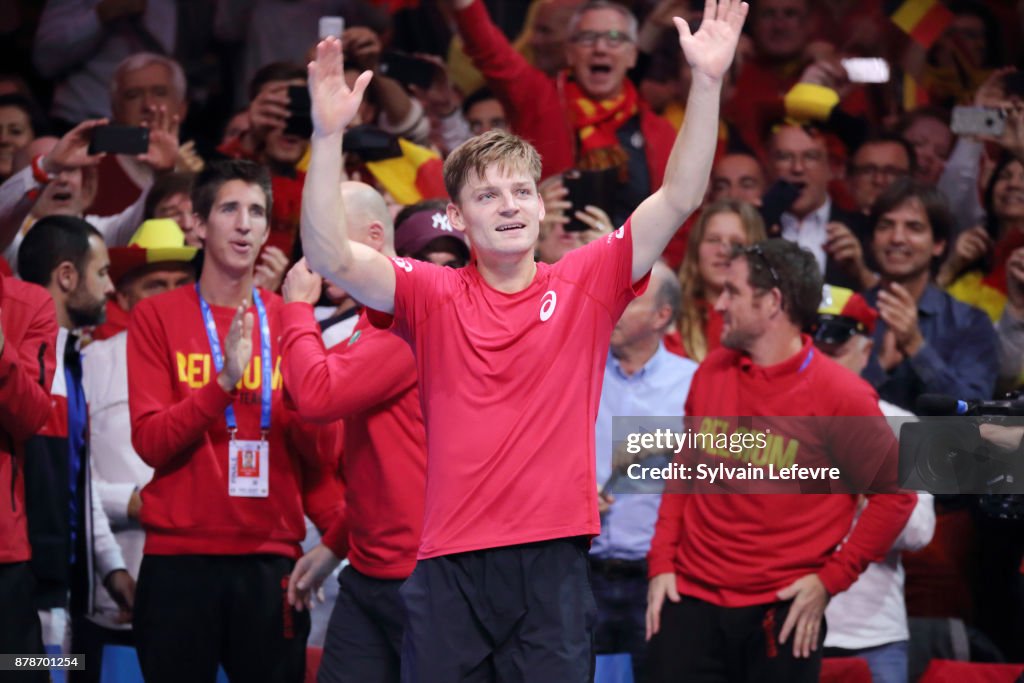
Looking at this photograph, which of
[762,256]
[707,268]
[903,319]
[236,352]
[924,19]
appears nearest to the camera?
[236,352]

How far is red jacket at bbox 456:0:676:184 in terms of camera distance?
21.5ft

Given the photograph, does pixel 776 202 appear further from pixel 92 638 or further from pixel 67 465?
pixel 92 638

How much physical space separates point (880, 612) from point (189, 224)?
335 cm

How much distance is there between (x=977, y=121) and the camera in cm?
609

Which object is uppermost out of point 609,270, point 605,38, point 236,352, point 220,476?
point 605,38

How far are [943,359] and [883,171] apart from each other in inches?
58.5

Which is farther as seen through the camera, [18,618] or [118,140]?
[118,140]

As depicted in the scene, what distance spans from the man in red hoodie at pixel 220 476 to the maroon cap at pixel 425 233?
1.70 ft

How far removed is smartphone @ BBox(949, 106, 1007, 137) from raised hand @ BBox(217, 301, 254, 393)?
3.47 meters

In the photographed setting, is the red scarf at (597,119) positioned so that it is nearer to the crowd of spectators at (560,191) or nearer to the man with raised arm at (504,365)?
the crowd of spectators at (560,191)

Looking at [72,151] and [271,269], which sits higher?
[72,151]

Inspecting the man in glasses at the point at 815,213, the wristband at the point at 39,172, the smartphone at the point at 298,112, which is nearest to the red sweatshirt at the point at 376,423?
the wristband at the point at 39,172

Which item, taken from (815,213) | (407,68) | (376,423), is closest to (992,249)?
(815,213)

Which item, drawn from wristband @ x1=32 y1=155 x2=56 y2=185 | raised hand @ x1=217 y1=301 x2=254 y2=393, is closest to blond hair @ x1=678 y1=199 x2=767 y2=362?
raised hand @ x1=217 y1=301 x2=254 y2=393
